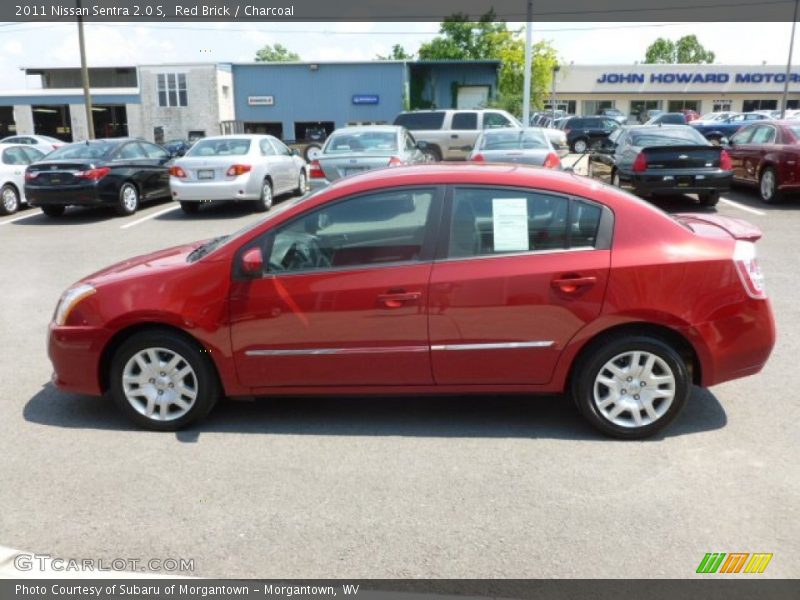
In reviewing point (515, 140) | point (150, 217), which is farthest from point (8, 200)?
point (515, 140)

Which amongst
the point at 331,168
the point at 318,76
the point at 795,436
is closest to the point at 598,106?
the point at 318,76

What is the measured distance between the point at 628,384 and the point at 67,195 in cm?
1260

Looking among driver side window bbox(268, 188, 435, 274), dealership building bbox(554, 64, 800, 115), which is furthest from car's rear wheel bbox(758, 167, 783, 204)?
dealership building bbox(554, 64, 800, 115)

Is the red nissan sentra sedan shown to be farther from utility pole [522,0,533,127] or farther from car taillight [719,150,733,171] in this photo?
utility pole [522,0,533,127]

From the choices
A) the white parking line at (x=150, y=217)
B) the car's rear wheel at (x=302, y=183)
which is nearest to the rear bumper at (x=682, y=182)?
the car's rear wheel at (x=302, y=183)

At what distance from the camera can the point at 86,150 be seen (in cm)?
1492

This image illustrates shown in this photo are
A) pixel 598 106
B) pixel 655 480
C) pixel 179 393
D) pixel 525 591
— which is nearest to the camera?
pixel 525 591

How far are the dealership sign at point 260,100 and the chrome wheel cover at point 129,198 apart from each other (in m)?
28.1

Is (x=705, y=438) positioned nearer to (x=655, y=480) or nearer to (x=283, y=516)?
(x=655, y=480)

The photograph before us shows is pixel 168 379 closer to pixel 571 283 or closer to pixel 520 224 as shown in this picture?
pixel 520 224

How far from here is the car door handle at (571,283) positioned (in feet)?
13.9

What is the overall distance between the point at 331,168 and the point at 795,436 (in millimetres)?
9262

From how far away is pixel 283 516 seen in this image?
3.62 m

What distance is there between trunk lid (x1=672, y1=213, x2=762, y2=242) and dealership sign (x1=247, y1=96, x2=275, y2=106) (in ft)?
129
